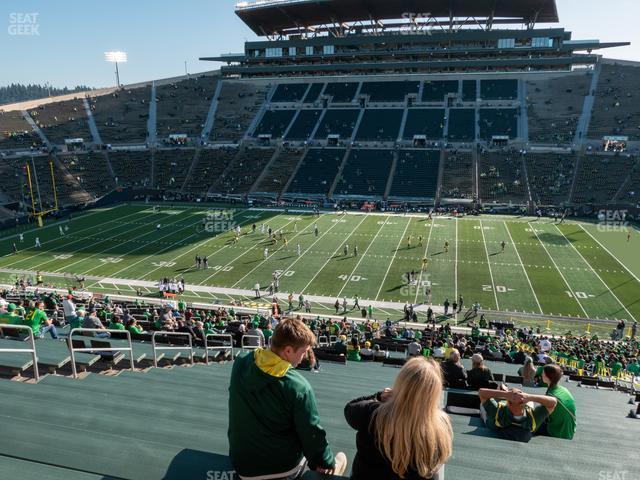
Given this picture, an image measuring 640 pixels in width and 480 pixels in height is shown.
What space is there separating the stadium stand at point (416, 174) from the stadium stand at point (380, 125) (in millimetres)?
4690

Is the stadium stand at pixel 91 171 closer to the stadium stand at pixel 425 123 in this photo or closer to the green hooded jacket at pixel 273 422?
the stadium stand at pixel 425 123

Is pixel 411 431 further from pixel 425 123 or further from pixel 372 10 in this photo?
pixel 372 10

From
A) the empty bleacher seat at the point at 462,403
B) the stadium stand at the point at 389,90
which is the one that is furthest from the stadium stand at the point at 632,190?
the empty bleacher seat at the point at 462,403

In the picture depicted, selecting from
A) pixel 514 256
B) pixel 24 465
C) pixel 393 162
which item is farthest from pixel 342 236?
pixel 24 465

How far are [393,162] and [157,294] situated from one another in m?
38.0

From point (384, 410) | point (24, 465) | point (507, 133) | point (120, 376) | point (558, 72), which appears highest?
point (558, 72)

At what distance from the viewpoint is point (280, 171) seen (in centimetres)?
6016

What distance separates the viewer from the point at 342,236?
40.6 meters

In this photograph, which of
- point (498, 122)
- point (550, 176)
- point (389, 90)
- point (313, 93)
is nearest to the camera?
point (550, 176)

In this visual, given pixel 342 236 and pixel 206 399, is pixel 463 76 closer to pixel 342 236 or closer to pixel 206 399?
pixel 342 236

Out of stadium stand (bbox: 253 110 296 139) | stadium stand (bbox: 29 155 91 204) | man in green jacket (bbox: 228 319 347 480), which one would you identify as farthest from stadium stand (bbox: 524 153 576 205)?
stadium stand (bbox: 29 155 91 204)

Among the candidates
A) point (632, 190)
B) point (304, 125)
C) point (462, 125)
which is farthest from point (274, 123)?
point (632, 190)

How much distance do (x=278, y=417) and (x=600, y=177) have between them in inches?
2261

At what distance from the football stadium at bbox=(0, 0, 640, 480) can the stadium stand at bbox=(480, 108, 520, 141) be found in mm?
424
